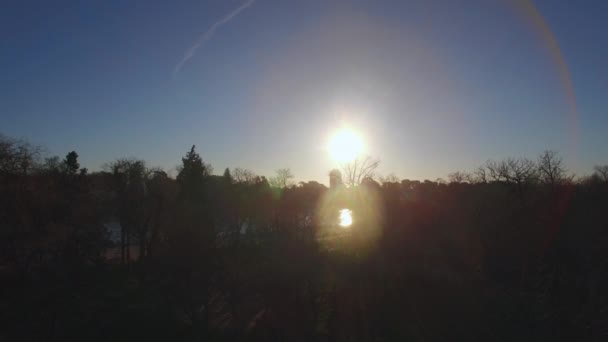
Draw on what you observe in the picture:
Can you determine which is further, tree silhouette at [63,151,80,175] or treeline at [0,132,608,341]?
tree silhouette at [63,151,80,175]

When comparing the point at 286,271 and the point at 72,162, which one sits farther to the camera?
the point at 72,162

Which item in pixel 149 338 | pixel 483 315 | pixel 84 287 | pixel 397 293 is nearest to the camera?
pixel 149 338

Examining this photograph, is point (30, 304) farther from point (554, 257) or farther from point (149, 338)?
point (554, 257)

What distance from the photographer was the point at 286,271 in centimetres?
1955

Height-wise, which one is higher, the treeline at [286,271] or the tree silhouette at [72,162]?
the tree silhouette at [72,162]

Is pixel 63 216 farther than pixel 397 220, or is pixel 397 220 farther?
pixel 397 220

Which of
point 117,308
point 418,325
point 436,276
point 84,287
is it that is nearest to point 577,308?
point 436,276

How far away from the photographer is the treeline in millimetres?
16359

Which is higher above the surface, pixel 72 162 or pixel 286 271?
Answer: pixel 72 162

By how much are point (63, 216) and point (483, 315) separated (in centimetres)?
2180

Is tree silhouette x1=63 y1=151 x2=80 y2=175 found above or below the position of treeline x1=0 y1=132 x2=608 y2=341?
above

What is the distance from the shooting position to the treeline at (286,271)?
1636cm

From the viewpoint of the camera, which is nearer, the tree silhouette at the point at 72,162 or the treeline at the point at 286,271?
the treeline at the point at 286,271

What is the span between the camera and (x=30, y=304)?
64.0 feet
